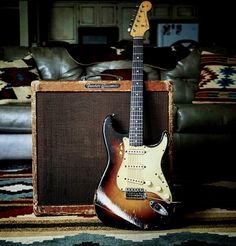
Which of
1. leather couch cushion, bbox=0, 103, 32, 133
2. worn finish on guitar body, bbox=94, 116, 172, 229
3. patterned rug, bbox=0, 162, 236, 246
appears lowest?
patterned rug, bbox=0, 162, 236, 246

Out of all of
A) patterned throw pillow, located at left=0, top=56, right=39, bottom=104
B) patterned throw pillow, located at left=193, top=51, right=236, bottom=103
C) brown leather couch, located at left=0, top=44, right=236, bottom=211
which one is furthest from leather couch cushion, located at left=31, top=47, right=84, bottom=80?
patterned throw pillow, located at left=193, top=51, right=236, bottom=103

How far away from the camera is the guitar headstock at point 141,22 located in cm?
148

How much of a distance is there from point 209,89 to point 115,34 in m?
5.04

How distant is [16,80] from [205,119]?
115 cm

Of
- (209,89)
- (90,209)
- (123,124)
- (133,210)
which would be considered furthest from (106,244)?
(209,89)

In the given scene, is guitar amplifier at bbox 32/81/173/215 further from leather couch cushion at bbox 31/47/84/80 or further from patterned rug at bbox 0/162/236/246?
leather couch cushion at bbox 31/47/84/80

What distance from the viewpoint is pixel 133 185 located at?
135cm

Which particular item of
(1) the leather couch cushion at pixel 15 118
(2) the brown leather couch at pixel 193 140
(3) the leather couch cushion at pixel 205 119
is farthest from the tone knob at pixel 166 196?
(1) the leather couch cushion at pixel 15 118

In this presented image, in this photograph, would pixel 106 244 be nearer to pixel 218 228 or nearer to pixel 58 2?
pixel 218 228

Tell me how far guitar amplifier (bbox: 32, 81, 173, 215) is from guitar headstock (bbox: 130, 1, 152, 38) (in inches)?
7.2

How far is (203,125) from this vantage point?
214 cm

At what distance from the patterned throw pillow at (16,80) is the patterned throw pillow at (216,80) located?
101 cm

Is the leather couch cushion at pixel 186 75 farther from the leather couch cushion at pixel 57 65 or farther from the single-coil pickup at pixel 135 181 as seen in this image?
the single-coil pickup at pixel 135 181

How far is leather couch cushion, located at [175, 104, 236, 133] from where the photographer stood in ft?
7.00
